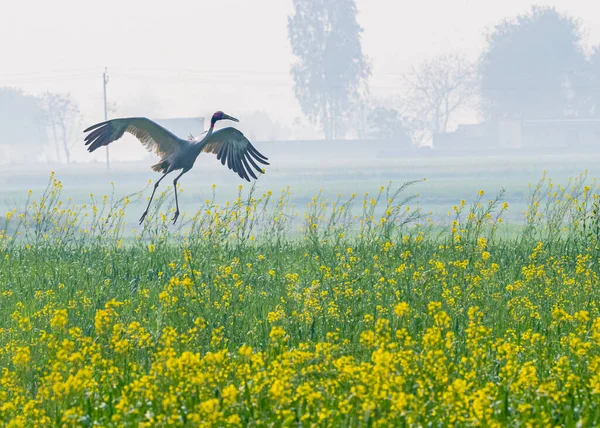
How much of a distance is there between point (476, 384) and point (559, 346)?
169 centimetres

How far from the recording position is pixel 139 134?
11.6 m

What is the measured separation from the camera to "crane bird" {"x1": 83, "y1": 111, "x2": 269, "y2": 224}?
1118 cm

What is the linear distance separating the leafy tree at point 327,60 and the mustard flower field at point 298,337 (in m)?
88.6

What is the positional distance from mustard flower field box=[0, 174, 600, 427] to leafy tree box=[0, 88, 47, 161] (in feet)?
383

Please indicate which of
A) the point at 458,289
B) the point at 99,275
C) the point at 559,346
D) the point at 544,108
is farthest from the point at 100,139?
the point at 544,108

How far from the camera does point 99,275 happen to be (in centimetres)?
1048

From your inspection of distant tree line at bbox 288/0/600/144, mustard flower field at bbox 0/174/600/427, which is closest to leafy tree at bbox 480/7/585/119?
distant tree line at bbox 288/0/600/144

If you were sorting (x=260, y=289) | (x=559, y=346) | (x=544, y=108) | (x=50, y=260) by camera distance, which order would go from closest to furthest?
(x=559, y=346) < (x=260, y=289) < (x=50, y=260) < (x=544, y=108)

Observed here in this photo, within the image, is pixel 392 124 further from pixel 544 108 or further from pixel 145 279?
pixel 145 279

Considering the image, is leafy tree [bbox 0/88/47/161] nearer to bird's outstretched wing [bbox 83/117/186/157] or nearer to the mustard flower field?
bird's outstretched wing [bbox 83/117/186/157]

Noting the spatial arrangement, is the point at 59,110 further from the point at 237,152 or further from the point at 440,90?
the point at 237,152

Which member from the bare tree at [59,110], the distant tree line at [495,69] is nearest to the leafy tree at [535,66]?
the distant tree line at [495,69]

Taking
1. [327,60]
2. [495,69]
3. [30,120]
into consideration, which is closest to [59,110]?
[30,120]

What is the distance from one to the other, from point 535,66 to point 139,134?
94.2 meters
